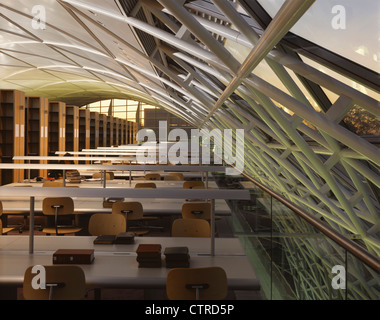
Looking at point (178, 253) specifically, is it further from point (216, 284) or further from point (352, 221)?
point (352, 221)

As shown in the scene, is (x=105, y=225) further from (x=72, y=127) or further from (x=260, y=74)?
(x=72, y=127)

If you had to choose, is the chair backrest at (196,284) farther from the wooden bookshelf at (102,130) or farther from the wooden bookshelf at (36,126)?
the wooden bookshelf at (102,130)

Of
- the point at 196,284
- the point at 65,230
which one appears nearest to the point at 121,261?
the point at 196,284

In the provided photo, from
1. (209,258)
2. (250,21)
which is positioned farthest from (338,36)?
(209,258)

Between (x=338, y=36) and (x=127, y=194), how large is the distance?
3186 millimetres

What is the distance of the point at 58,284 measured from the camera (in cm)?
348

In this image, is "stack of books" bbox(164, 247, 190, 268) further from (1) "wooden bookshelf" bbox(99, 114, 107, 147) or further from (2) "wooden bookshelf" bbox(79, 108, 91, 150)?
(1) "wooden bookshelf" bbox(99, 114, 107, 147)

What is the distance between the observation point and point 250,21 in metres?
5.52

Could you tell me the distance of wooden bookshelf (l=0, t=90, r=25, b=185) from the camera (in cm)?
1398

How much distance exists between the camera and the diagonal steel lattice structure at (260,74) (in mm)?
4359

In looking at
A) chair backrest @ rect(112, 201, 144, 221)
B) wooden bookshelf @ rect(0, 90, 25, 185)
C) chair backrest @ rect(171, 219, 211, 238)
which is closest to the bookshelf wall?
wooden bookshelf @ rect(0, 90, 25, 185)

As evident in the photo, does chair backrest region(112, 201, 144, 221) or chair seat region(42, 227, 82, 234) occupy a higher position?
chair backrest region(112, 201, 144, 221)

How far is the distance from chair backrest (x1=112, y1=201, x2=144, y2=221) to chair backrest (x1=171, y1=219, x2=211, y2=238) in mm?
1688

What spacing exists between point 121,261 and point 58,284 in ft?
2.90
